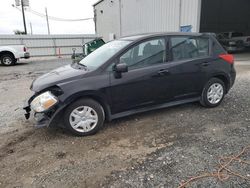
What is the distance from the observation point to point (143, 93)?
396 centimetres

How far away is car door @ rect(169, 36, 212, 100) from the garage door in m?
20.7

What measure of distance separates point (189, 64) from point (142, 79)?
3.55 ft

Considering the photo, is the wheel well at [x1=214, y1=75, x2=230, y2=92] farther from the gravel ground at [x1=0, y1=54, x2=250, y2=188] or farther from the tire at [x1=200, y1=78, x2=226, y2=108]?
the gravel ground at [x1=0, y1=54, x2=250, y2=188]

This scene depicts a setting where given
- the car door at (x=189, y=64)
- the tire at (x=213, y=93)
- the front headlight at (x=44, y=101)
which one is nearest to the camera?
the front headlight at (x=44, y=101)

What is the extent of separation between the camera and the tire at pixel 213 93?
15.1 ft

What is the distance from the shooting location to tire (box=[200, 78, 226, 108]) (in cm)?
461

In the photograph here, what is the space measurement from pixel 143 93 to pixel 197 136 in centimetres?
115

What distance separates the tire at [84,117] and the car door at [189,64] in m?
1.57

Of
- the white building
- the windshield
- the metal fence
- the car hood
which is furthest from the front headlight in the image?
the metal fence

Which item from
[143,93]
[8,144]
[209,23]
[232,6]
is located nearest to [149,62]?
[143,93]

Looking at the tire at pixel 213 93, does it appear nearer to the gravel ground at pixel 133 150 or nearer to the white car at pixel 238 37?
the gravel ground at pixel 133 150

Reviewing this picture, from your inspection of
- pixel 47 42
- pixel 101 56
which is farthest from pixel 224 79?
pixel 47 42

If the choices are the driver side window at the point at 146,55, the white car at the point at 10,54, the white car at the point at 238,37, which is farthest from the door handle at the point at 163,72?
the white car at the point at 238,37

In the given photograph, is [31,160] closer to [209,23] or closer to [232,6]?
[209,23]
